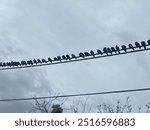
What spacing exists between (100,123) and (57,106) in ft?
107

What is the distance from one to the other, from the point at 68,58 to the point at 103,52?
342 cm

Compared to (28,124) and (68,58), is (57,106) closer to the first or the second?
(68,58)

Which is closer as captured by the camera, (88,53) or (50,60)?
(88,53)

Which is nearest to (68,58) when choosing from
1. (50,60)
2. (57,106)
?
(50,60)

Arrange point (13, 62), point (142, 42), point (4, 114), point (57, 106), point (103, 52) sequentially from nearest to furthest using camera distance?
point (4, 114) < point (142, 42) < point (103, 52) < point (13, 62) < point (57, 106)

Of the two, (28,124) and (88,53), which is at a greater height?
(88,53)

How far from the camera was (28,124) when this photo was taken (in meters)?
14.1

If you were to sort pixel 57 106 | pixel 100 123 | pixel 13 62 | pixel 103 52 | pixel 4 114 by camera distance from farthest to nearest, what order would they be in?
1. pixel 57 106
2. pixel 13 62
3. pixel 103 52
4. pixel 4 114
5. pixel 100 123

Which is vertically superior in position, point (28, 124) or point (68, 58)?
Result: point (68, 58)

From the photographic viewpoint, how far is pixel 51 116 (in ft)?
46.4

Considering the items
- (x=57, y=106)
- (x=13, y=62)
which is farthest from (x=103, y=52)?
(x=57, y=106)

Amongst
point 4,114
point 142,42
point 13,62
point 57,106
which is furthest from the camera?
point 57,106

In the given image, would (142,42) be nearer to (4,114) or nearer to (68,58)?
(68,58)

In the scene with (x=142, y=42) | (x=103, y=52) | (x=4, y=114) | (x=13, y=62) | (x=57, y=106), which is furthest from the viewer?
(x=57, y=106)
